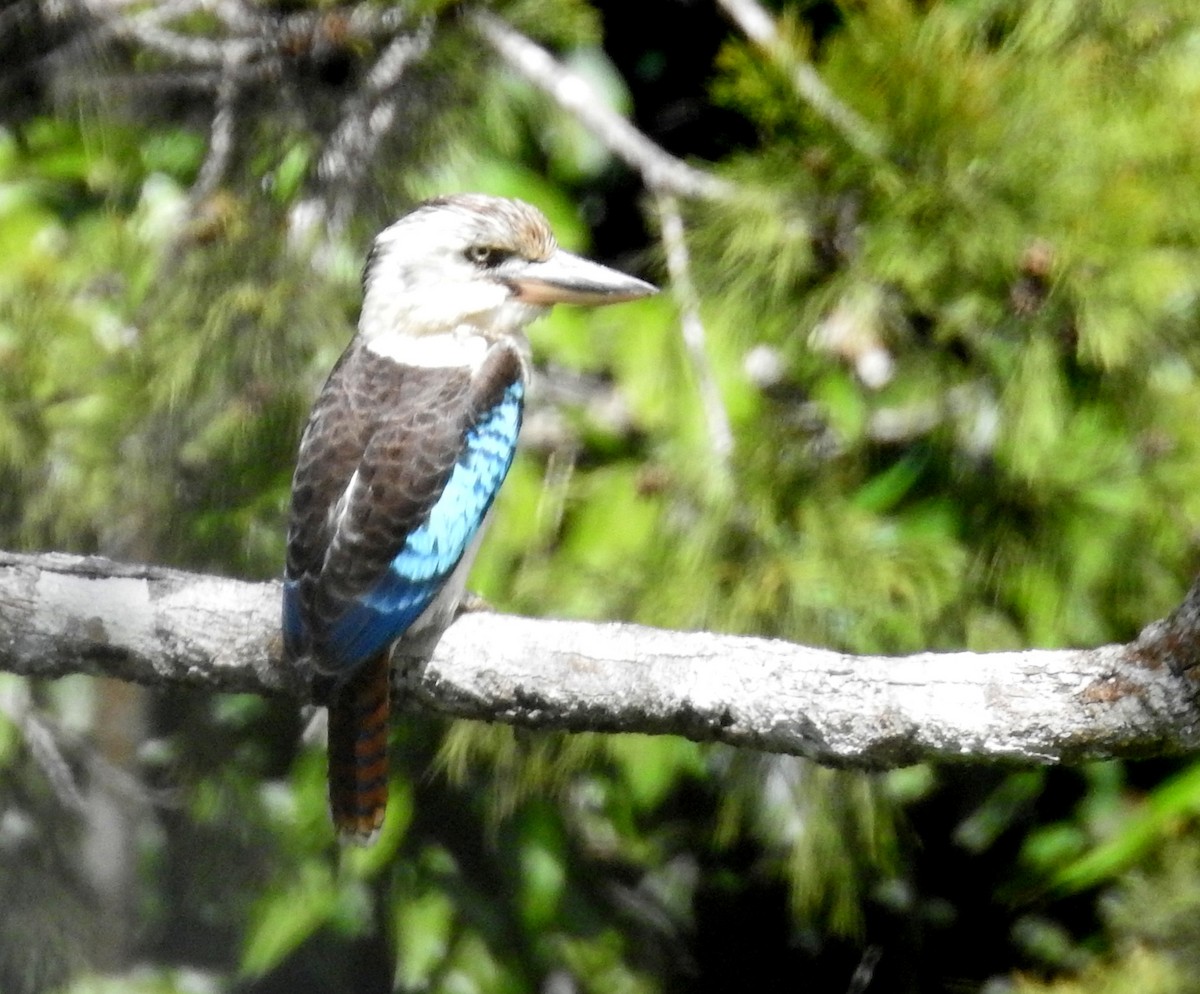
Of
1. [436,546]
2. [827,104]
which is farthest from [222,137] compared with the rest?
[827,104]

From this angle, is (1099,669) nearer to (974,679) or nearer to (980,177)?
(974,679)

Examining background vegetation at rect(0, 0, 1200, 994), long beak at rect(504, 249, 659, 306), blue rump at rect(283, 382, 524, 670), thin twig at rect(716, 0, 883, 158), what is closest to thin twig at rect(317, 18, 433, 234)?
background vegetation at rect(0, 0, 1200, 994)

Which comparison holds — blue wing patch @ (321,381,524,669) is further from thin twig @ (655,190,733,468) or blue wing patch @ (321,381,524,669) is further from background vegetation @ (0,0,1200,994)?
thin twig @ (655,190,733,468)

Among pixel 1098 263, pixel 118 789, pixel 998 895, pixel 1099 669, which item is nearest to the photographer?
pixel 1099 669

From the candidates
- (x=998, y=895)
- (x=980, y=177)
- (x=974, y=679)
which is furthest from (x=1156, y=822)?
(x=980, y=177)

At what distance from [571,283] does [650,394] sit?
0.16 metres

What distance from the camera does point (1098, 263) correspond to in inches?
66.2

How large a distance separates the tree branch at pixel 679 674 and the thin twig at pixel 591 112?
2.02 feet

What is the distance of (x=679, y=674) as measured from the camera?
150cm

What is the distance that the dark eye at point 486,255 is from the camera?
6.37 feet

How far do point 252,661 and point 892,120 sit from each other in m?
0.90

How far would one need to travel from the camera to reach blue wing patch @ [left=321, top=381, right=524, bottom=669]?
1.68m

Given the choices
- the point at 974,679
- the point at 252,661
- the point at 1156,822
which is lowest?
the point at 1156,822

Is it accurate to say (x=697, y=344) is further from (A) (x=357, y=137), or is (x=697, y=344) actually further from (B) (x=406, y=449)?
(A) (x=357, y=137)
